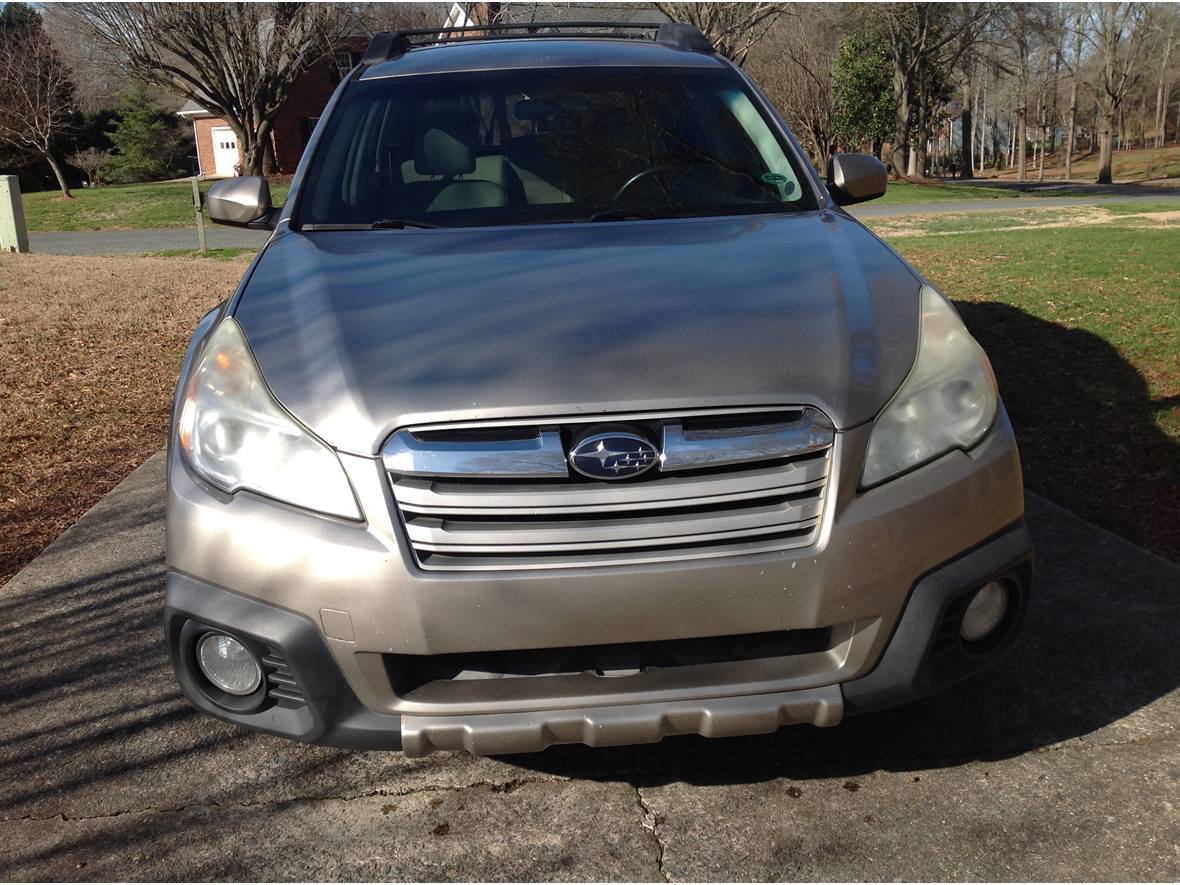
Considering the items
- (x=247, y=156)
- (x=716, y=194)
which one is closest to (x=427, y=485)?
(x=716, y=194)

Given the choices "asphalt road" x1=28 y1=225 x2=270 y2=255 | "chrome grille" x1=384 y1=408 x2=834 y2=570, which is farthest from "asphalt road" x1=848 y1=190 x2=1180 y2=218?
"chrome grille" x1=384 y1=408 x2=834 y2=570

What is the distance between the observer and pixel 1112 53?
43000 mm

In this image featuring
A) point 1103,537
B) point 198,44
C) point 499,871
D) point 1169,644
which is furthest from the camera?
point 198,44

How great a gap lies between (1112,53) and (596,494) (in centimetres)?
4740

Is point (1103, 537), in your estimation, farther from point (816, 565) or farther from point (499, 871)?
point (499, 871)

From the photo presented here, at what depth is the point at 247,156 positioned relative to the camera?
3756 centimetres

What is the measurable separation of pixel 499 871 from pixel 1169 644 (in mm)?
2209

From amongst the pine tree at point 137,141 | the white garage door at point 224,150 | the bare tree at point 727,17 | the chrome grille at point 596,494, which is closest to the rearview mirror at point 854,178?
the chrome grille at point 596,494

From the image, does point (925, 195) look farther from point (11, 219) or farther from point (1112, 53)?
point (11, 219)

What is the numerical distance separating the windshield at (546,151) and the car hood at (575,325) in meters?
0.41

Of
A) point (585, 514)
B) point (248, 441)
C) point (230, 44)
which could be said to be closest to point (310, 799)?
point (248, 441)

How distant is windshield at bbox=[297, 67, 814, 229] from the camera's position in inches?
147

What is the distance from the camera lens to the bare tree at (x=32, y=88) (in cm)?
3712

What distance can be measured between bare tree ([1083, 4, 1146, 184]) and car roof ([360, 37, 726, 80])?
4305 cm
